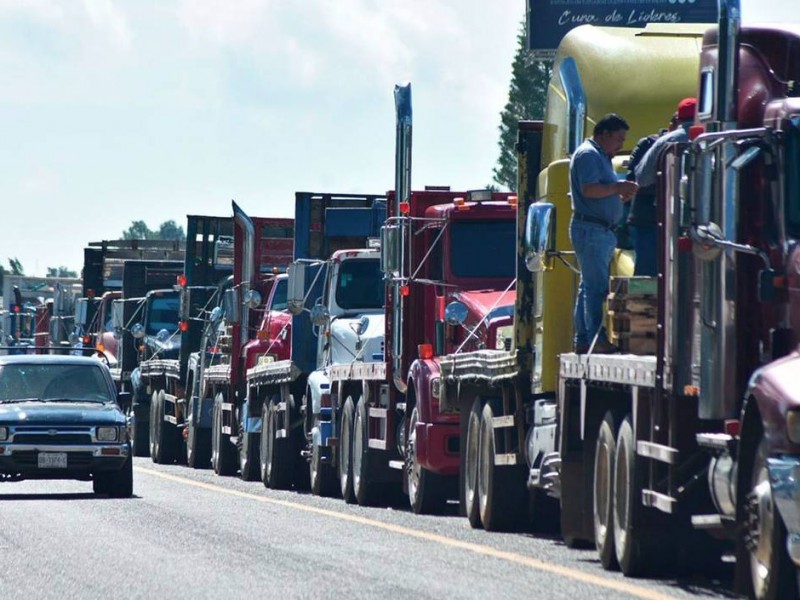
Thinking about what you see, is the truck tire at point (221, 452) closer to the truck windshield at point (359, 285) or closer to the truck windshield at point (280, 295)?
the truck windshield at point (280, 295)

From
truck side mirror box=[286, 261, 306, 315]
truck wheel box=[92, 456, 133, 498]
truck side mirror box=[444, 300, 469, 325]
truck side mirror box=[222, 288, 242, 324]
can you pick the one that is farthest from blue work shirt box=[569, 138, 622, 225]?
truck side mirror box=[222, 288, 242, 324]

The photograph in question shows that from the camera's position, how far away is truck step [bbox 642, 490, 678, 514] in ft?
39.7

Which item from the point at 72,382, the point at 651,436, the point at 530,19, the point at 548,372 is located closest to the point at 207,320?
the point at 72,382

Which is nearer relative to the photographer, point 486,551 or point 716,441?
point 716,441

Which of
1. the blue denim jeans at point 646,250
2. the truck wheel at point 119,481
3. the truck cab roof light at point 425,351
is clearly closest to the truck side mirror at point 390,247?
the truck cab roof light at point 425,351

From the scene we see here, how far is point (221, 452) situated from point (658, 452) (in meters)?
18.4

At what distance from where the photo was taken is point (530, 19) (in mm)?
41438

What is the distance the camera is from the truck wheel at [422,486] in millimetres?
19562

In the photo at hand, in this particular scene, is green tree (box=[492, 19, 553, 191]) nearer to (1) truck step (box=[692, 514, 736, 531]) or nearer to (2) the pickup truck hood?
(2) the pickup truck hood

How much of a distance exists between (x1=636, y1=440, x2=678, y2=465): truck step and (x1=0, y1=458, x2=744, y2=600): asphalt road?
712mm

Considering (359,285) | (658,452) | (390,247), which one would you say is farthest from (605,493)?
(359,285)

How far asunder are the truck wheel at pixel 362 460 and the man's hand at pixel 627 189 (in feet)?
25.9

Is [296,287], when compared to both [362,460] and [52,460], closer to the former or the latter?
[362,460]

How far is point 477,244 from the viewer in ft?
65.9
